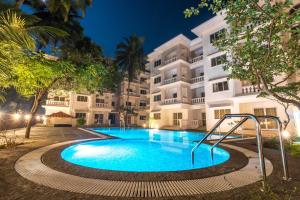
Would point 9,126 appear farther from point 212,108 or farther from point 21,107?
point 21,107

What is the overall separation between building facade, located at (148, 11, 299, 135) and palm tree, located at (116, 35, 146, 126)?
341 centimetres

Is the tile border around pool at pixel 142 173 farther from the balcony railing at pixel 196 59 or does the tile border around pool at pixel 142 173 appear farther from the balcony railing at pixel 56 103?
the balcony railing at pixel 56 103

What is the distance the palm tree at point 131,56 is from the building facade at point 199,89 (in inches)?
134

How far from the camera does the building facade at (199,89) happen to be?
17327 millimetres

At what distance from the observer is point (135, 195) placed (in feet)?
10.1

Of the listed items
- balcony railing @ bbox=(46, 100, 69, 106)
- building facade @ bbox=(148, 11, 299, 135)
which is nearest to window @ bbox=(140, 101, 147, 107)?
building facade @ bbox=(148, 11, 299, 135)

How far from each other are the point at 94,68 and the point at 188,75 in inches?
745

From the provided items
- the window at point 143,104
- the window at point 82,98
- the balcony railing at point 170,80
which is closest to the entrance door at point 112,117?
the window at point 143,104

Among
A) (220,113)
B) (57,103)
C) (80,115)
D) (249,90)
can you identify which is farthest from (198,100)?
(57,103)

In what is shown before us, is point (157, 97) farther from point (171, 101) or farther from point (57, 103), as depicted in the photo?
point (57, 103)

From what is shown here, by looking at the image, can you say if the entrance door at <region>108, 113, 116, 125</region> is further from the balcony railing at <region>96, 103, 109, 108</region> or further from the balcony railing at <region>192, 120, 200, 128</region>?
the balcony railing at <region>192, 120, 200, 128</region>

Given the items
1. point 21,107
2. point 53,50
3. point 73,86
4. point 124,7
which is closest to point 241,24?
point 53,50

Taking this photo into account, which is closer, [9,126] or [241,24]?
[241,24]

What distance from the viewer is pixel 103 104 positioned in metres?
33.6
